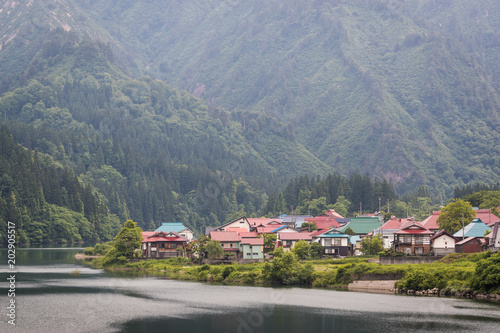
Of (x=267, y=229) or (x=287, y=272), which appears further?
(x=267, y=229)

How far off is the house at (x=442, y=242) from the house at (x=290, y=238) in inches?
1015

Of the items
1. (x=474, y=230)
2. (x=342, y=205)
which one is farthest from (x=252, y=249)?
(x=342, y=205)

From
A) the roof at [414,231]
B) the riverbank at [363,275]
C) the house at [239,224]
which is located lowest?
the riverbank at [363,275]

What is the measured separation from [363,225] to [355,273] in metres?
52.6

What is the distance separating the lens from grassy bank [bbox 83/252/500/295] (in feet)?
211

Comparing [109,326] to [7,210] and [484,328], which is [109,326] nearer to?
[484,328]

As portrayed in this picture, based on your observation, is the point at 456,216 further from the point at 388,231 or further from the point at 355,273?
the point at 355,273

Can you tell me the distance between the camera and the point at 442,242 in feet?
296

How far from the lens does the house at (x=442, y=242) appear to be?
89.2 metres

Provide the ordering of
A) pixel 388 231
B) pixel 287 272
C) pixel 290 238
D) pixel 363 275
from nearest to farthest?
pixel 363 275
pixel 287 272
pixel 290 238
pixel 388 231

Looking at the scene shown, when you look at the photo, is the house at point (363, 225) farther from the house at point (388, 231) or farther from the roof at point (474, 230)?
the roof at point (474, 230)

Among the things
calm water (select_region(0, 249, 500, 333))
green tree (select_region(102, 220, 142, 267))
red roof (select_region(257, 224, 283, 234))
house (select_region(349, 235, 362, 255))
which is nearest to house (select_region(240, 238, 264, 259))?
house (select_region(349, 235, 362, 255))

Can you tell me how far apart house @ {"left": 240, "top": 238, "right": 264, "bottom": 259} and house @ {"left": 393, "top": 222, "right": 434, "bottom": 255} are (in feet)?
67.7

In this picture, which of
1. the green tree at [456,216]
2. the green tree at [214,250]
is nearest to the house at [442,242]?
the green tree at [456,216]
